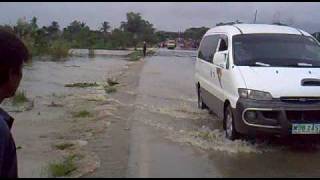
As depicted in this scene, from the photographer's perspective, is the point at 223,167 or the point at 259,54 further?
the point at 259,54

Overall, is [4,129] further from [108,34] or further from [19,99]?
[108,34]

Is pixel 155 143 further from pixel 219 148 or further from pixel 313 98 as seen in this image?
pixel 313 98

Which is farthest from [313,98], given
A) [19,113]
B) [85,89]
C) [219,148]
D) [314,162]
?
[85,89]

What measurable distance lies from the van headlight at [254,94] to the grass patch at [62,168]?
2.69m

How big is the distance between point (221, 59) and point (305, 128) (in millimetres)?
2100

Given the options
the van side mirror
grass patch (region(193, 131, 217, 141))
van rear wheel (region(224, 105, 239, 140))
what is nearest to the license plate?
van rear wheel (region(224, 105, 239, 140))

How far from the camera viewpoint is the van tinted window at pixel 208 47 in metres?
10.2

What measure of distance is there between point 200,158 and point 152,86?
1043 centimetres

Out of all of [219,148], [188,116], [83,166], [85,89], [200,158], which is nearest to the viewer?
[83,166]

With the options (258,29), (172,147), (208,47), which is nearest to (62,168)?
(172,147)

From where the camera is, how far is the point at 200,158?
7223mm

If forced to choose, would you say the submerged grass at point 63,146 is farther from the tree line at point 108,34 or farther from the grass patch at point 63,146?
the tree line at point 108,34

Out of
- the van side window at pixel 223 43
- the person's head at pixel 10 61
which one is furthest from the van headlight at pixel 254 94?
the person's head at pixel 10 61

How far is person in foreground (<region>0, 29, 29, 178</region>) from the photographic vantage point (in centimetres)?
198
